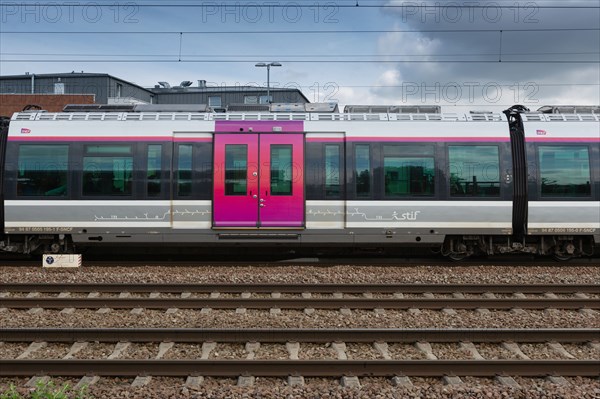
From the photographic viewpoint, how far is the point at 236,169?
11664 mm

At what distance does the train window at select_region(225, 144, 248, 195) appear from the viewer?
458 inches

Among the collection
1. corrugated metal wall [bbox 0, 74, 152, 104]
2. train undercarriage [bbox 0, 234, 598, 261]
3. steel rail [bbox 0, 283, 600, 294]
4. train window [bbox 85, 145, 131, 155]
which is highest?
corrugated metal wall [bbox 0, 74, 152, 104]

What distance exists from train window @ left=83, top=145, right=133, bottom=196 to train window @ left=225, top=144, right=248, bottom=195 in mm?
2223

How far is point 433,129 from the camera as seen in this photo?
38.8ft

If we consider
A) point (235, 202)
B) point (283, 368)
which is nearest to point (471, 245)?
point (235, 202)

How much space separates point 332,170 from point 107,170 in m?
5.18

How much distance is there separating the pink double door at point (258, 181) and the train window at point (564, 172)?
5626 millimetres

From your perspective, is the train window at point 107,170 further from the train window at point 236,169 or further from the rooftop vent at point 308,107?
the rooftop vent at point 308,107

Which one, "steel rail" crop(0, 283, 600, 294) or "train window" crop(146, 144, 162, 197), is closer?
"steel rail" crop(0, 283, 600, 294)

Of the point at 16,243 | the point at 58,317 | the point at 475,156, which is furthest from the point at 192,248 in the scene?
the point at 475,156

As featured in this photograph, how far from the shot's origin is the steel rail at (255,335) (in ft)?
22.2

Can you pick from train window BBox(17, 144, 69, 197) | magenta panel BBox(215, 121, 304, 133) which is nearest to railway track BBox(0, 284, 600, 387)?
train window BBox(17, 144, 69, 197)

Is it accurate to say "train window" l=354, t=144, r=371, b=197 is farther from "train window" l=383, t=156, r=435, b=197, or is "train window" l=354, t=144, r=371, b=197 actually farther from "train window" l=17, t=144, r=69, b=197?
"train window" l=17, t=144, r=69, b=197

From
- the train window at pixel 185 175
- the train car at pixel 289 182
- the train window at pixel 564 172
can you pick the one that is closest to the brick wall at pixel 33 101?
the train car at pixel 289 182
